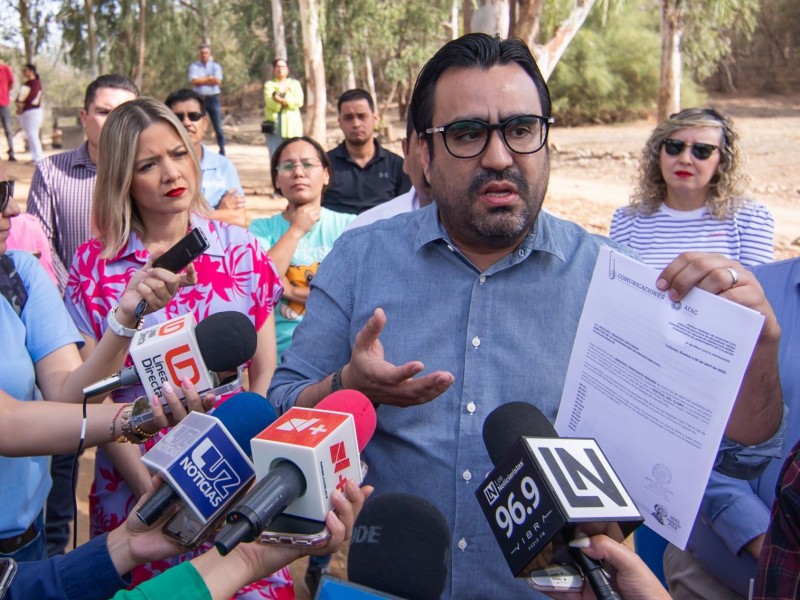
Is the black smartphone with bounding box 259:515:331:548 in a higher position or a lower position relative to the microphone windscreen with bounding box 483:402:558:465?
lower

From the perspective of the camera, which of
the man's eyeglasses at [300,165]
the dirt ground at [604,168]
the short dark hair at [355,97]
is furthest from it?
the dirt ground at [604,168]

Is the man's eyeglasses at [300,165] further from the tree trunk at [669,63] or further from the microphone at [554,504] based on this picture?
the tree trunk at [669,63]

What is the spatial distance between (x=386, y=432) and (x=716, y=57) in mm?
32794

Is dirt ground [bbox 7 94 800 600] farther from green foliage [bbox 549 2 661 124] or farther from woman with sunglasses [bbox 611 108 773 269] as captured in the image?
woman with sunglasses [bbox 611 108 773 269]

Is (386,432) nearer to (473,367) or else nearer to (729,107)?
(473,367)

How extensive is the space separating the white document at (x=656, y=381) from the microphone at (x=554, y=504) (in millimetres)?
144

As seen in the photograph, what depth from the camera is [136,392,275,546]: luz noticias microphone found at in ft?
5.21

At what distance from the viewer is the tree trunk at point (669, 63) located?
58.4 ft

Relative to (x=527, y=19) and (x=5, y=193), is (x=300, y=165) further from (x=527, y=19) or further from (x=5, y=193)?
(x=527, y=19)

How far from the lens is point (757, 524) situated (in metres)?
2.13

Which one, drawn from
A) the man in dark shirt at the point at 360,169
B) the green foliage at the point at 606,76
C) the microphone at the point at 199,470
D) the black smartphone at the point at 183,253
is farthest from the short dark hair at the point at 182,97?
the green foliage at the point at 606,76

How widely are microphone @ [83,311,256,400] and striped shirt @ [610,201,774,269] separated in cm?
270

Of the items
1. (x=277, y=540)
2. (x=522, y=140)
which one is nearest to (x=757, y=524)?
(x=522, y=140)

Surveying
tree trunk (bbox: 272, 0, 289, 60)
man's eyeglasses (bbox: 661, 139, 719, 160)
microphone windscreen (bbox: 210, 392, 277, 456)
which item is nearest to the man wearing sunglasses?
man's eyeglasses (bbox: 661, 139, 719, 160)
